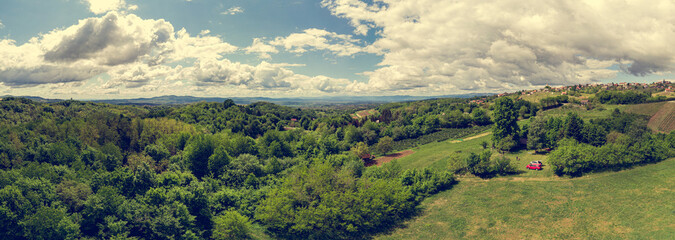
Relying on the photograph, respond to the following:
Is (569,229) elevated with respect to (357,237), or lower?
elevated

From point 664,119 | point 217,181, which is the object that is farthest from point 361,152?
point 664,119

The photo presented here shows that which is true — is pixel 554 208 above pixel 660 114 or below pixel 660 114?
below

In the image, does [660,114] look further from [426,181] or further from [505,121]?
[426,181]

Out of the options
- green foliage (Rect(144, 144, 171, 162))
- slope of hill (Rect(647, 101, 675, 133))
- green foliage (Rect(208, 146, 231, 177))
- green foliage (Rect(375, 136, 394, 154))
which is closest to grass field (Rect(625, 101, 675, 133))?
slope of hill (Rect(647, 101, 675, 133))

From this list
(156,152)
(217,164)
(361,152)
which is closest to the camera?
(217,164)

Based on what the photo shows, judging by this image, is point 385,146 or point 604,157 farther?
point 385,146

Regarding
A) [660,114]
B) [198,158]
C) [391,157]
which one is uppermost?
[660,114]

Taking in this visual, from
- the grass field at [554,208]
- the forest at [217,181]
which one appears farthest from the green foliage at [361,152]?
the grass field at [554,208]

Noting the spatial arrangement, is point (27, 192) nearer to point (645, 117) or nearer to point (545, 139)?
point (545, 139)

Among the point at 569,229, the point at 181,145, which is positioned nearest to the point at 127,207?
the point at 181,145
